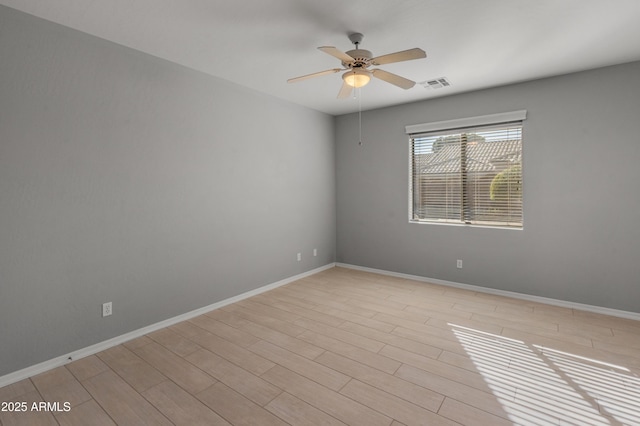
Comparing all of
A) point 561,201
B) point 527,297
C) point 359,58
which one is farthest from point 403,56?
point 527,297

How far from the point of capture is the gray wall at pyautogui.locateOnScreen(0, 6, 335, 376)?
221 centimetres

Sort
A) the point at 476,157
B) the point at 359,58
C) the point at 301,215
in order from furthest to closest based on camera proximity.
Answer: the point at 301,215, the point at 476,157, the point at 359,58

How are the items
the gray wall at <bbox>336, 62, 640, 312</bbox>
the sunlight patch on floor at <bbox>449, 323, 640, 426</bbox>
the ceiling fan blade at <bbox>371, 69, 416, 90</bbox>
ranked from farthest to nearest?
the gray wall at <bbox>336, 62, 640, 312</bbox>
the ceiling fan blade at <bbox>371, 69, 416, 90</bbox>
the sunlight patch on floor at <bbox>449, 323, 640, 426</bbox>

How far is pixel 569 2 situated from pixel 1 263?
4.26 meters

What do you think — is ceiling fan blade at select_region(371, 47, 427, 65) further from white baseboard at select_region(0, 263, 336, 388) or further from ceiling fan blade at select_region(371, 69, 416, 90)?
white baseboard at select_region(0, 263, 336, 388)

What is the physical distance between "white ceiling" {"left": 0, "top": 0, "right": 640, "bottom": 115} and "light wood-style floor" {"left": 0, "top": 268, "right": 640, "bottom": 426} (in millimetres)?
2576

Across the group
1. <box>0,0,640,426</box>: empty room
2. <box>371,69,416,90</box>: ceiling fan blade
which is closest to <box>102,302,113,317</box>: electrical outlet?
<box>0,0,640,426</box>: empty room

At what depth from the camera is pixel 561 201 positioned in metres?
3.51

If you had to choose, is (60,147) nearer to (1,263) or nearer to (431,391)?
(1,263)

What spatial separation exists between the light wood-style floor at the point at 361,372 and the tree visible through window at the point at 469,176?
4.17 ft

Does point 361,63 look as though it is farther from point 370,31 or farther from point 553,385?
point 553,385

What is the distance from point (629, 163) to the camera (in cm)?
317

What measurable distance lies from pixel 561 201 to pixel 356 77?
9.13ft

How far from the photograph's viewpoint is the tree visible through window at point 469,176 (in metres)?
3.85
